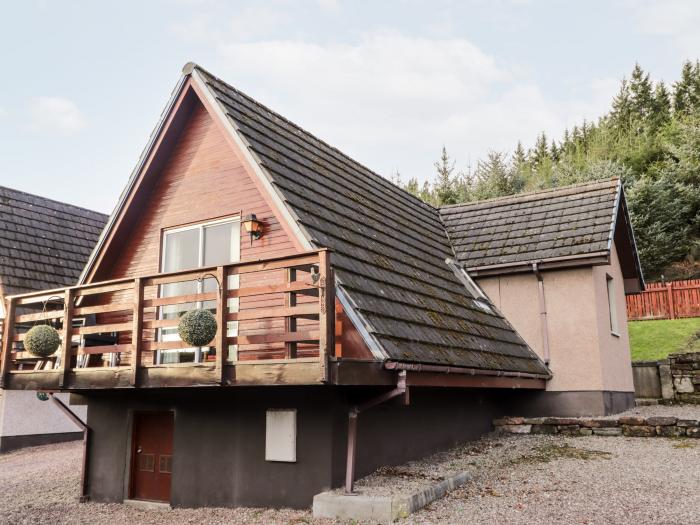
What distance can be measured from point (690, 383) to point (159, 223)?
40.3 ft

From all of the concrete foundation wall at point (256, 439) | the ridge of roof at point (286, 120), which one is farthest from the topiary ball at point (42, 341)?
the ridge of roof at point (286, 120)

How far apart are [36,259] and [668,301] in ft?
78.7

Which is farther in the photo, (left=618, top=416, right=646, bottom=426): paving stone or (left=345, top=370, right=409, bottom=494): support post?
(left=618, top=416, right=646, bottom=426): paving stone

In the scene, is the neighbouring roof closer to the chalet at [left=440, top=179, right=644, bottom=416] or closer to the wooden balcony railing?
the chalet at [left=440, top=179, right=644, bottom=416]

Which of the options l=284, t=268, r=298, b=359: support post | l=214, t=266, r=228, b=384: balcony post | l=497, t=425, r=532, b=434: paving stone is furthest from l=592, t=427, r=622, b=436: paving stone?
l=214, t=266, r=228, b=384: balcony post

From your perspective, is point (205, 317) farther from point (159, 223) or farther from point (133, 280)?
point (159, 223)

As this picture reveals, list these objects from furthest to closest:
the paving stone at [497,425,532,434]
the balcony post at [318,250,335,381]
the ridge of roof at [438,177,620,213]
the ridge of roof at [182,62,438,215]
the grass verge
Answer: the grass verge, the ridge of roof at [438,177,620,213], the paving stone at [497,425,532,434], the ridge of roof at [182,62,438,215], the balcony post at [318,250,335,381]

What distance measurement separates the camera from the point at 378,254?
31.8ft

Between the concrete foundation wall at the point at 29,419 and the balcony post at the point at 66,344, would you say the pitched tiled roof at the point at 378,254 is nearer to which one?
the balcony post at the point at 66,344

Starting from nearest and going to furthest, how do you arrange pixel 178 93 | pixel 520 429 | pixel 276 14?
pixel 178 93 → pixel 276 14 → pixel 520 429

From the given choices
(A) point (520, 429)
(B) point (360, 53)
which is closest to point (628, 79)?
(B) point (360, 53)

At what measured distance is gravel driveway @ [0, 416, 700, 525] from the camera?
648 cm

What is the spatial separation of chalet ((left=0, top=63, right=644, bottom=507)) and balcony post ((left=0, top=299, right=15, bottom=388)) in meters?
0.03

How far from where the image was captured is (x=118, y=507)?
9172mm
